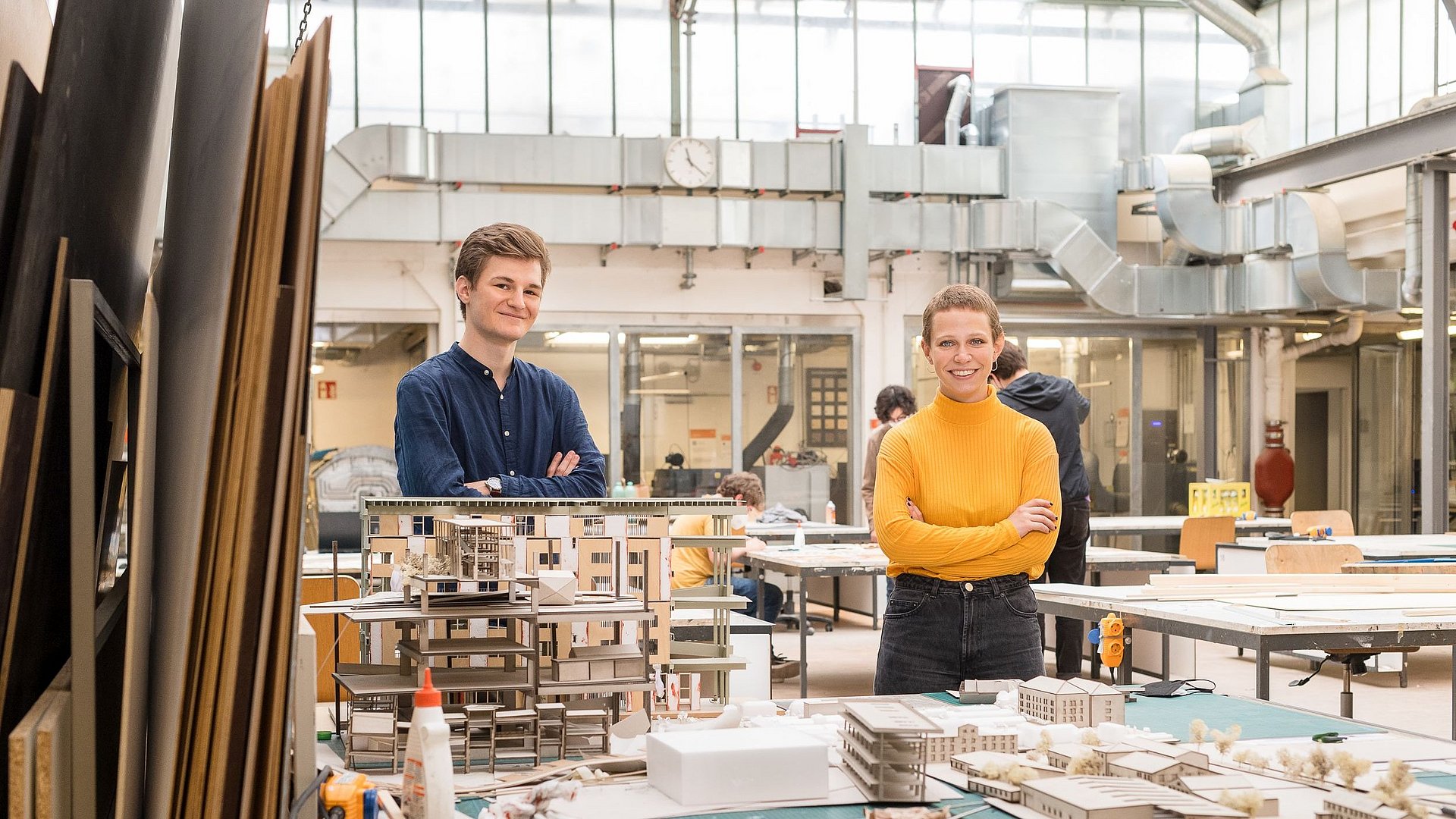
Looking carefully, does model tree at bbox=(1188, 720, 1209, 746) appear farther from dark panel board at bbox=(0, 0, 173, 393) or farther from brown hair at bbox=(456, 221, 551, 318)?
dark panel board at bbox=(0, 0, 173, 393)

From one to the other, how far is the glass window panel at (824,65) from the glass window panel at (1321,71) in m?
4.22

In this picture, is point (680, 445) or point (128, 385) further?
point (680, 445)

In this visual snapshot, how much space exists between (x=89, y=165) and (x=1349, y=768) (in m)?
1.56

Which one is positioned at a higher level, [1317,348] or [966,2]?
[966,2]

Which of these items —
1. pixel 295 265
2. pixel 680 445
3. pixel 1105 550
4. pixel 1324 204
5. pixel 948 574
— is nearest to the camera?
pixel 295 265

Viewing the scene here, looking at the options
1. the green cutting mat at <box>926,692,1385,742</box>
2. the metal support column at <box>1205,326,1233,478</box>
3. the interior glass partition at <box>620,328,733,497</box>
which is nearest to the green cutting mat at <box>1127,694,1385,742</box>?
the green cutting mat at <box>926,692,1385,742</box>

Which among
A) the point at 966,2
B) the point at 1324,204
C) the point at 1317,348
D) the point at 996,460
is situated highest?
the point at 966,2

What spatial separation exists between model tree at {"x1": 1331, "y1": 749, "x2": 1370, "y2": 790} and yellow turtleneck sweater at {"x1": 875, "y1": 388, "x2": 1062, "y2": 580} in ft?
3.08

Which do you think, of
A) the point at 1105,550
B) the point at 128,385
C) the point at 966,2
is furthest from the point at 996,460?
the point at 966,2

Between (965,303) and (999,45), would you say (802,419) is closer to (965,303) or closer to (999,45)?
(999,45)

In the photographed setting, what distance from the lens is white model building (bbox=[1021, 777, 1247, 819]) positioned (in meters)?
1.36

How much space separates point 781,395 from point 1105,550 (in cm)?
442

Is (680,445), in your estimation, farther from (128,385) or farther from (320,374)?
(128,385)

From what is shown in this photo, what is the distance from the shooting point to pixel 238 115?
1.16 m
